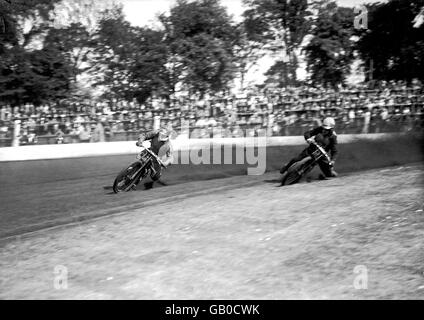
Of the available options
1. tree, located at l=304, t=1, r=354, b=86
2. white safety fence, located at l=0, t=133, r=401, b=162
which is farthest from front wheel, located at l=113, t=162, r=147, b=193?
tree, located at l=304, t=1, r=354, b=86

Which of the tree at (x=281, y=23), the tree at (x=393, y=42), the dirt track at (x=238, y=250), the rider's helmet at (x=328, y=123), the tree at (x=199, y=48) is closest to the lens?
the dirt track at (x=238, y=250)

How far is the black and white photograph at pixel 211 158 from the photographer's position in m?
6.86

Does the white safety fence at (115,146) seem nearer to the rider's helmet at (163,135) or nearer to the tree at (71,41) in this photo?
the rider's helmet at (163,135)

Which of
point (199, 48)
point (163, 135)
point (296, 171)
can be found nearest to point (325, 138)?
point (296, 171)

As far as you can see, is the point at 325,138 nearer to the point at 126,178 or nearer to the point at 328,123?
the point at 328,123

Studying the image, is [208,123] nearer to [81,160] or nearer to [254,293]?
[81,160]

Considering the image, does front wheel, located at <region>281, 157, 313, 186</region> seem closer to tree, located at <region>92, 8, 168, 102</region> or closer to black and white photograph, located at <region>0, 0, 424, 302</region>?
black and white photograph, located at <region>0, 0, 424, 302</region>

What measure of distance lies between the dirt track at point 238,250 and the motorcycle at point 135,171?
6.38 ft

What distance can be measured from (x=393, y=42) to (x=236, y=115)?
2265 cm

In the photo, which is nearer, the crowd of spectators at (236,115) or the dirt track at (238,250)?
the dirt track at (238,250)

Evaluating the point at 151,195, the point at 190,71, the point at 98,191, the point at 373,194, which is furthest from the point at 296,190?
the point at 190,71

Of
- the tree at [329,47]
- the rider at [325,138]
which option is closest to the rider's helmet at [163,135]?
the rider at [325,138]

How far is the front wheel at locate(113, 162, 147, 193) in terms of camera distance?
1290 centimetres

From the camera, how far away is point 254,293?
6.19 metres
